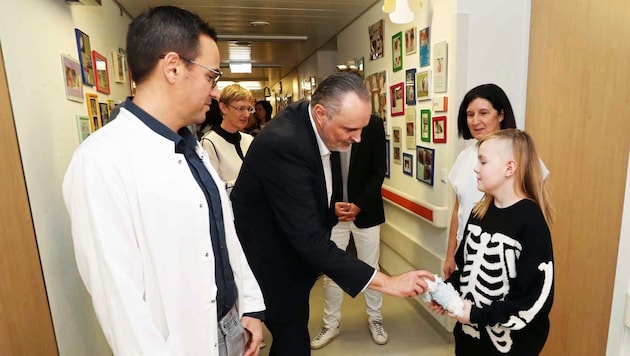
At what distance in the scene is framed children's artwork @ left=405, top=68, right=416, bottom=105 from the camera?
268cm

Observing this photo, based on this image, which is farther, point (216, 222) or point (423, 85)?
point (423, 85)

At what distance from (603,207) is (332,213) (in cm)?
120

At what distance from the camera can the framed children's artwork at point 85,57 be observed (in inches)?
78.6

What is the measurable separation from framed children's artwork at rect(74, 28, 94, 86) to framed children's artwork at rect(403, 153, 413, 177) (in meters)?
2.18

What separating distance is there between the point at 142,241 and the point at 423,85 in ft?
7.04

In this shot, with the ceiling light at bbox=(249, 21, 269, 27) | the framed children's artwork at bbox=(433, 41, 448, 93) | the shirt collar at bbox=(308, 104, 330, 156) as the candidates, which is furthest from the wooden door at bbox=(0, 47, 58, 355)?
the ceiling light at bbox=(249, 21, 269, 27)

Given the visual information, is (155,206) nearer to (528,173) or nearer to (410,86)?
(528,173)

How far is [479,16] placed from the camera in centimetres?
218

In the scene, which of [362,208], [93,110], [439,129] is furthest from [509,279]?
[93,110]

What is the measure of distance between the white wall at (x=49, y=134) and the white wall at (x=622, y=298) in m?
2.04

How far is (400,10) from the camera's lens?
2.34 meters

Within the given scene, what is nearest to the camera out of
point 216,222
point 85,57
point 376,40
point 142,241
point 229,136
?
point 142,241

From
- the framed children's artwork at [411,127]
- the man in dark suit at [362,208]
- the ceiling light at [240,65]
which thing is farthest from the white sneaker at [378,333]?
the ceiling light at [240,65]

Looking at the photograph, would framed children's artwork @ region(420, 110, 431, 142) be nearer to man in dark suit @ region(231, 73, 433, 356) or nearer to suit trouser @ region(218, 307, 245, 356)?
man in dark suit @ region(231, 73, 433, 356)
